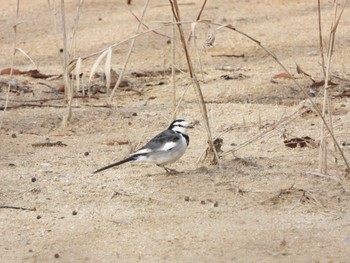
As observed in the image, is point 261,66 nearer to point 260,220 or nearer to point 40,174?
point 40,174

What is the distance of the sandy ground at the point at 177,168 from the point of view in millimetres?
5910

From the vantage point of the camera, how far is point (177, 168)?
290 inches

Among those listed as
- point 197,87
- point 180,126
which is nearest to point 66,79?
point 180,126

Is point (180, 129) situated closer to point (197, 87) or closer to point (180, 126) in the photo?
point (180, 126)

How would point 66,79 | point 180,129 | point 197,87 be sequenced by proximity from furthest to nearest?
point 66,79, point 180,129, point 197,87

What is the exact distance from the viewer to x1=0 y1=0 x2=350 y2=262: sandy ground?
5.91 m

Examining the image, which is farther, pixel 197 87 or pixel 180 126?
pixel 180 126

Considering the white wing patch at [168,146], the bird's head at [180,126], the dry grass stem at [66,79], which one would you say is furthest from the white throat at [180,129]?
the dry grass stem at [66,79]

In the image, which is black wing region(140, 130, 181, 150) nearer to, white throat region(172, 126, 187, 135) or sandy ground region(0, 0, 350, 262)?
white throat region(172, 126, 187, 135)

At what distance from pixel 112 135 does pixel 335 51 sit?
3.32m

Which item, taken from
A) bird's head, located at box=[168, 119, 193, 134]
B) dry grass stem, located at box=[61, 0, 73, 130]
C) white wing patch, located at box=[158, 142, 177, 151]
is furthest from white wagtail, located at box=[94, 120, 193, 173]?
dry grass stem, located at box=[61, 0, 73, 130]

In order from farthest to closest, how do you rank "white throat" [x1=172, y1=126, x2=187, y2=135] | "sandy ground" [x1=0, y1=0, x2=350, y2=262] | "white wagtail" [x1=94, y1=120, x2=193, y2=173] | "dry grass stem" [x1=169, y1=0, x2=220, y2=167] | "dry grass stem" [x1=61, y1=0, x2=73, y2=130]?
"dry grass stem" [x1=61, y1=0, x2=73, y2=130], "white throat" [x1=172, y1=126, x2=187, y2=135], "white wagtail" [x1=94, y1=120, x2=193, y2=173], "dry grass stem" [x1=169, y1=0, x2=220, y2=167], "sandy ground" [x1=0, y1=0, x2=350, y2=262]

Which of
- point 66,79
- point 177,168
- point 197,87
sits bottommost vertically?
point 177,168

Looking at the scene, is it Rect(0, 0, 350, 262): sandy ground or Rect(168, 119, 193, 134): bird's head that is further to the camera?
Rect(168, 119, 193, 134): bird's head
